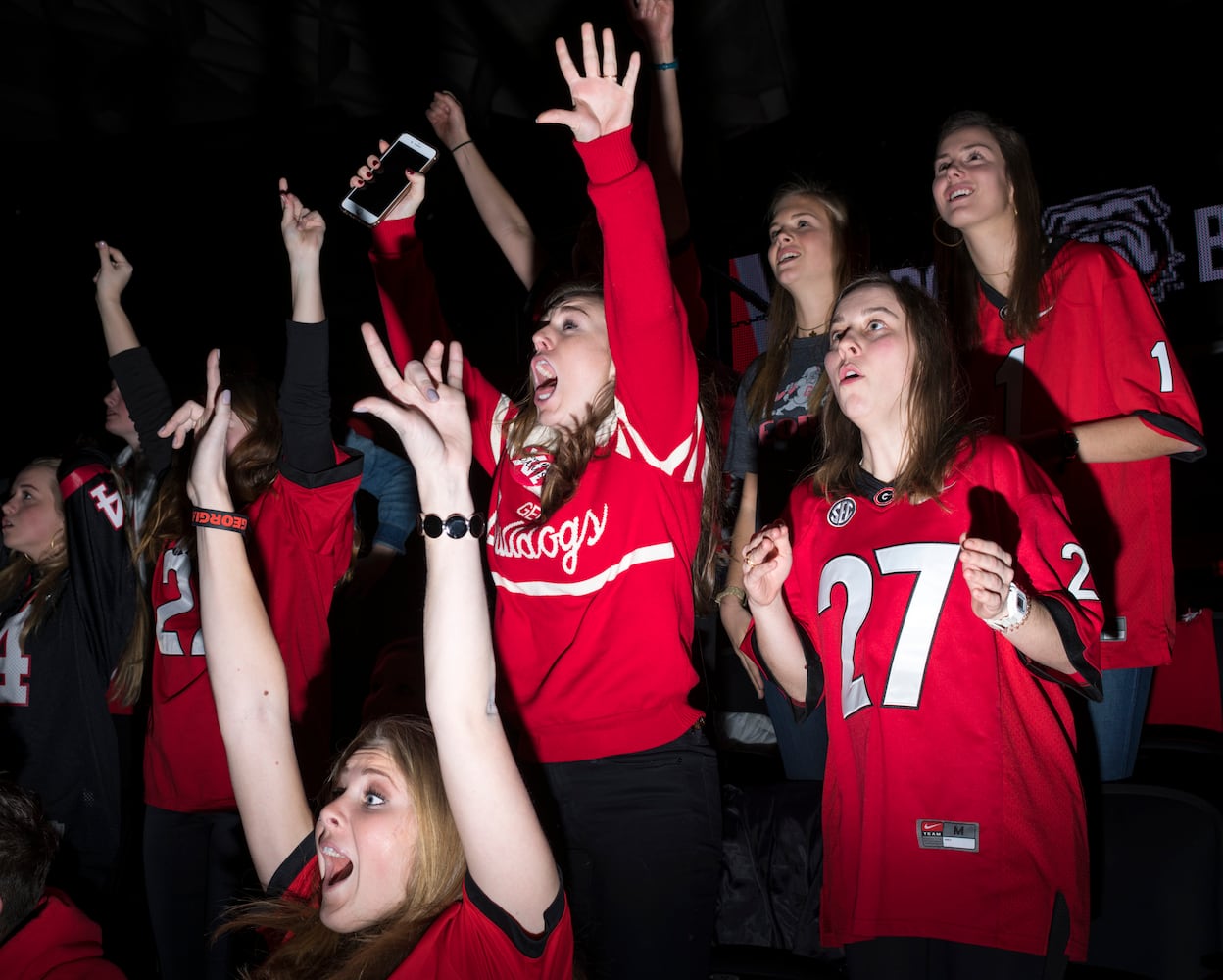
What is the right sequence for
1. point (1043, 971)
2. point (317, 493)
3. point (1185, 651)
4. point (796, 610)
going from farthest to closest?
point (1185, 651) < point (317, 493) < point (796, 610) < point (1043, 971)

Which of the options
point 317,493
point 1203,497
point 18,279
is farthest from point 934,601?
point 18,279

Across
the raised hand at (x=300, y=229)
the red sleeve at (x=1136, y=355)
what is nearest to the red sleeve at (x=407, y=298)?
the raised hand at (x=300, y=229)

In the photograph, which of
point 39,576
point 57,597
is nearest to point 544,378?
point 57,597

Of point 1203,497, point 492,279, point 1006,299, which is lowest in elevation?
point 1203,497

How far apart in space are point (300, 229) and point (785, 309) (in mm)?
1258

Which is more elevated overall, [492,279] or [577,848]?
[492,279]

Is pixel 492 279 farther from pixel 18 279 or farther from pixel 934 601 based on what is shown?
pixel 934 601

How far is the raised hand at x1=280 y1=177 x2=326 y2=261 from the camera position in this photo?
2.57 meters

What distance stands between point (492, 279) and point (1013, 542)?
3880 millimetres

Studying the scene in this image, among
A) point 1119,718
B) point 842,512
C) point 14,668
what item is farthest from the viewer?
point 14,668

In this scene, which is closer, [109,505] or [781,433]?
[781,433]

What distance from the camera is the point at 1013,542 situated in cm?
183

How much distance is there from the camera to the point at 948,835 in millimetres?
1733

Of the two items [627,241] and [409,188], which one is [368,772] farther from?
[409,188]
